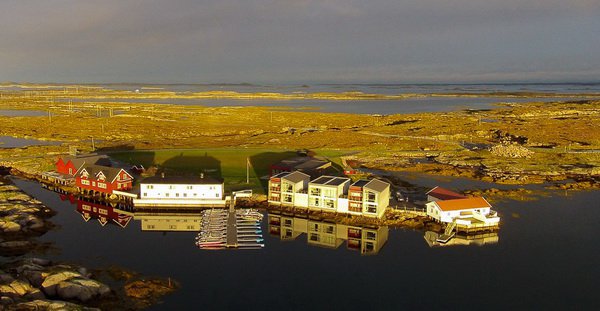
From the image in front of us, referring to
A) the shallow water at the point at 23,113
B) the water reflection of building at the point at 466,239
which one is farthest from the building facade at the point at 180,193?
the shallow water at the point at 23,113

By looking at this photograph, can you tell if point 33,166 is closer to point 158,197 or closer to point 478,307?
point 158,197

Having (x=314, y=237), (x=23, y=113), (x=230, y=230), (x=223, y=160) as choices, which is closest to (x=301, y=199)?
(x=314, y=237)

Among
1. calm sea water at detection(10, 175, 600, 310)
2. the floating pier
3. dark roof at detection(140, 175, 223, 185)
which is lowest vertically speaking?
calm sea water at detection(10, 175, 600, 310)

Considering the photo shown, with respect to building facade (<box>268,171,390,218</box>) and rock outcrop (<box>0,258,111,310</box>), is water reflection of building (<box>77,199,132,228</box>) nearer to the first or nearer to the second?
rock outcrop (<box>0,258,111,310</box>)

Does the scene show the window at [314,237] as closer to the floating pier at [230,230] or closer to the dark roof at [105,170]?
the floating pier at [230,230]

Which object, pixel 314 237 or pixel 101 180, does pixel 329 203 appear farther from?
pixel 101 180

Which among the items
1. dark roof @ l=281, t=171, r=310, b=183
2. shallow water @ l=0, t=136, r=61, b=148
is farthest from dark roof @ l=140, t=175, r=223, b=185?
shallow water @ l=0, t=136, r=61, b=148

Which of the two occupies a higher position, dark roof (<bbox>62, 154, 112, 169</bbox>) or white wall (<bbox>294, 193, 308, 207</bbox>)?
dark roof (<bbox>62, 154, 112, 169</bbox>)
